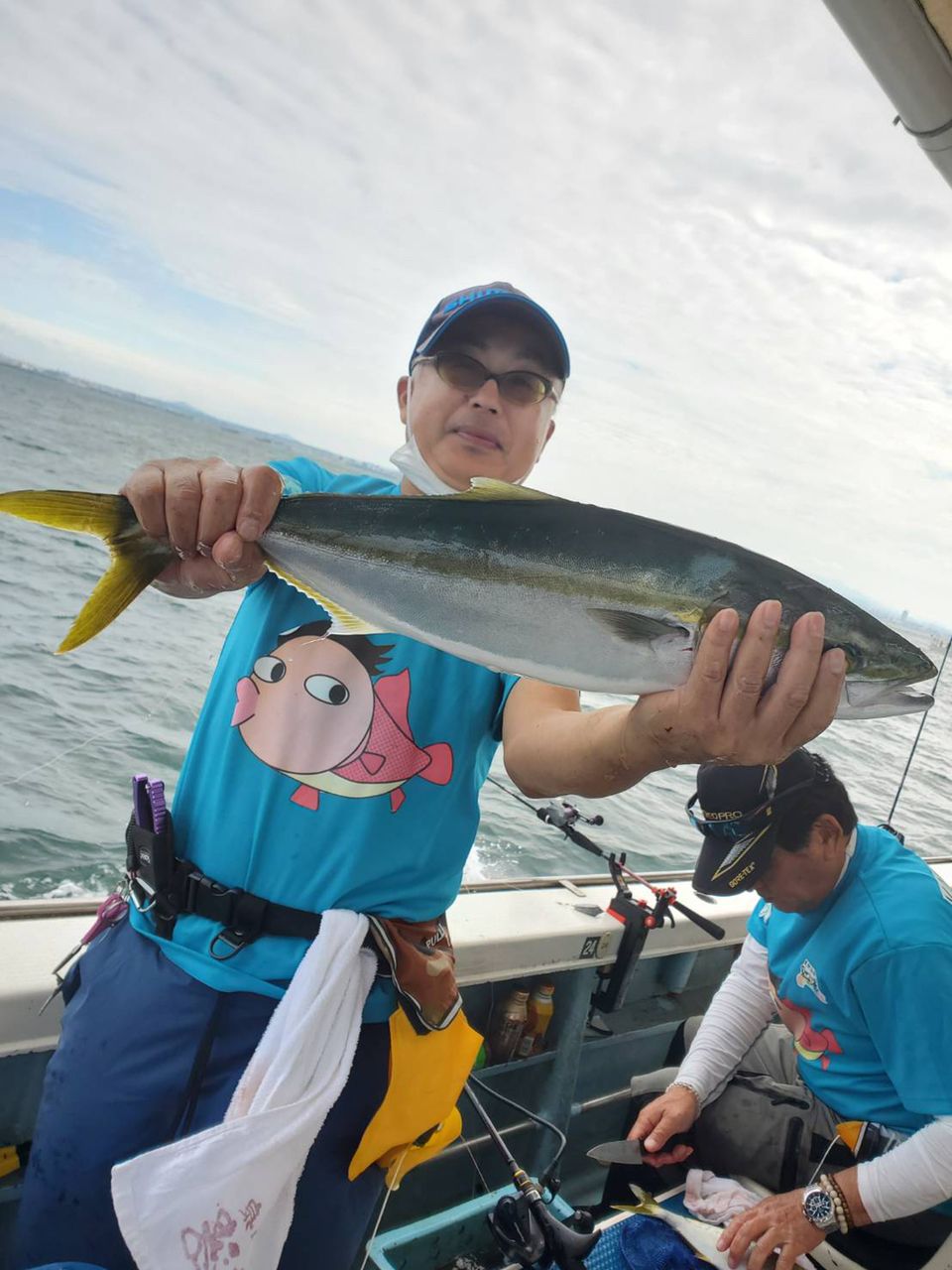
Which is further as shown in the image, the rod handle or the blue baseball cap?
the rod handle

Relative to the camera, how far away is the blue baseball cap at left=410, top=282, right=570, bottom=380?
8.27 ft

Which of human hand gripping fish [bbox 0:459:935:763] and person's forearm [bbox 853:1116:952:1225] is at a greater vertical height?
human hand gripping fish [bbox 0:459:935:763]

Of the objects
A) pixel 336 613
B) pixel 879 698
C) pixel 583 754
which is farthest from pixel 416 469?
pixel 879 698

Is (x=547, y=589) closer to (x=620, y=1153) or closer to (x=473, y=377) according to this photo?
(x=473, y=377)

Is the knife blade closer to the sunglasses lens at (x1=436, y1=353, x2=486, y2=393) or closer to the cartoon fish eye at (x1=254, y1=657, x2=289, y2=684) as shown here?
the cartoon fish eye at (x1=254, y1=657, x2=289, y2=684)

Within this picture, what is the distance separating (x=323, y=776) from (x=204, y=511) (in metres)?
0.76

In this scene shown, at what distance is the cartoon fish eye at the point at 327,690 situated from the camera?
228cm

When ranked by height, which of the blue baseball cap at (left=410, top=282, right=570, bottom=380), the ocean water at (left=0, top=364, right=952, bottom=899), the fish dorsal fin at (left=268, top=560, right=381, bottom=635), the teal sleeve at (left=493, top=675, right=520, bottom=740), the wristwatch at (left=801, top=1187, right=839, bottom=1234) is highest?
the blue baseball cap at (left=410, top=282, right=570, bottom=380)

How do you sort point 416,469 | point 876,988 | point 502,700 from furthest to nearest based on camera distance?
point 876,988 < point 416,469 < point 502,700

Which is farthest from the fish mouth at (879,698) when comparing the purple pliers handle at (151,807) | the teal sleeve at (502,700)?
the purple pliers handle at (151,807)

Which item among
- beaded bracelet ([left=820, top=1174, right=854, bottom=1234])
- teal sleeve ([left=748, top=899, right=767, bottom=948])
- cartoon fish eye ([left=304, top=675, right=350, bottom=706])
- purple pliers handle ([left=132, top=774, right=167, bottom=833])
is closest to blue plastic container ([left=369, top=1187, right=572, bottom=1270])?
beaded bracelet ([left=820, top=1174, right=854, bottom=1234])

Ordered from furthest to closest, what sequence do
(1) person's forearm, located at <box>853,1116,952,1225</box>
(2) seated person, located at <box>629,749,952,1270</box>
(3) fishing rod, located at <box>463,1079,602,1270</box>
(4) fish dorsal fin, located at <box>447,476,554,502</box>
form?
(2) seated person, located at <box>629,749,952,1270</box> → (1) person's forearm, located at <box>853,1116,952,1225</box> → (3) fishing rod, located at <box>463,1079,602,1270</box> → (4) fish dorsal fin, located at <box>447,476,554,502</box>

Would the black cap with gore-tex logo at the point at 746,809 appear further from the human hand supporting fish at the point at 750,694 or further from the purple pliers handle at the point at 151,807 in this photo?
the purple pliers handle at the point at 151,807

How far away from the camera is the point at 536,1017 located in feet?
14.4
